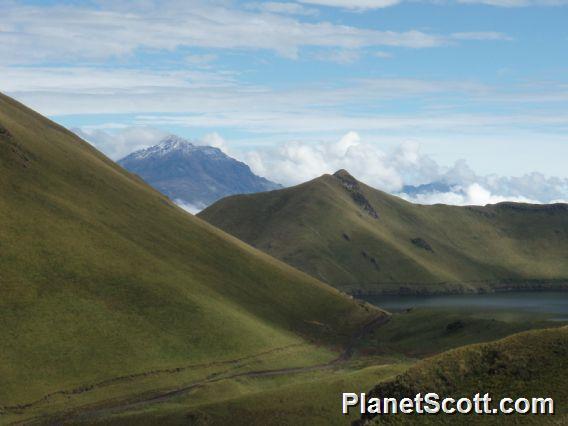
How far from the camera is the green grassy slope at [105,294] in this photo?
117938 mm

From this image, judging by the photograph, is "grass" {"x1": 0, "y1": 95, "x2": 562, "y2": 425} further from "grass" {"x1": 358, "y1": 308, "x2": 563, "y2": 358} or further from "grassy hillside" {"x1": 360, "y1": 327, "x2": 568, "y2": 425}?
"grassy hillside" {"x1": 360, "y1": 327, "x2": 568, "y2": 425}

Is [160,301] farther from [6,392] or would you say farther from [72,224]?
[6,392]

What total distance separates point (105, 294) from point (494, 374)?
94.5 metres

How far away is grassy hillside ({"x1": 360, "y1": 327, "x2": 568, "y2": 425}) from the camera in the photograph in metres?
57.9

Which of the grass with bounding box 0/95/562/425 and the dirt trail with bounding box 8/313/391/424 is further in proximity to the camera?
the grass with bounding box 0/95/562/425

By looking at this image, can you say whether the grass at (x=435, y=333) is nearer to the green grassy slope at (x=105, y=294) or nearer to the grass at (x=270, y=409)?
the green grassy slope at (x=105, y=294)

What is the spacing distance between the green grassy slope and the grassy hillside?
6422 cm

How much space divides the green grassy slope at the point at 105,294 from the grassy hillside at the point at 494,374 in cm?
6422

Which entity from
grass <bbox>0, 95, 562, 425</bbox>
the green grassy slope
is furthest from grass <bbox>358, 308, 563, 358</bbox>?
the green grassy slope

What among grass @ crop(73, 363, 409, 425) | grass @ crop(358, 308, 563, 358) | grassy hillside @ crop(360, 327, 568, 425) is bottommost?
grass @ crop(73, 363, 409, 425)

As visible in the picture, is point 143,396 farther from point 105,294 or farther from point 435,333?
point 435,333

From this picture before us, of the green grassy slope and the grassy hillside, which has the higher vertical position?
the green grassy slope

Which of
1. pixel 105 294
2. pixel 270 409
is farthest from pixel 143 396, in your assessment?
pixel 105 294

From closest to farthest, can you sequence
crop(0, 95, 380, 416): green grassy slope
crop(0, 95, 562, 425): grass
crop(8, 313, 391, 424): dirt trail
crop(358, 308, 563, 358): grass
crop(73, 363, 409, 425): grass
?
1. crop(73, 363, 409, 425): grass
2. crop(8, 313, 391, 424): dirt trail
3. crop(0, 95, 562, 425): grass
4. crop(0, 95, 380, 416): green grassy slope
5. crop(358, 308, 563, 358): grass
